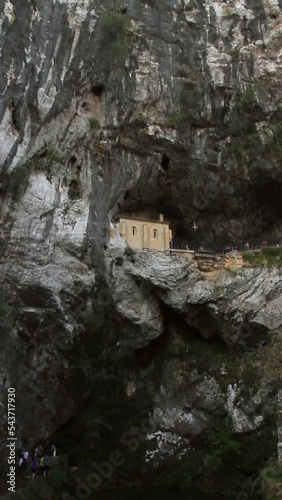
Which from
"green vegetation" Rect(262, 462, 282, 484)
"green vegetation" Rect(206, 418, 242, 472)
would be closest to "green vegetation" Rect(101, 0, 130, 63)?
"green vegetation" Rect(206, 418, 242, 472)

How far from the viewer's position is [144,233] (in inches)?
1013

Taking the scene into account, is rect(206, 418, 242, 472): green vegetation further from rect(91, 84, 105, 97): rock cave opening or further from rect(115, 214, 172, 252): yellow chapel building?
rect(91, 84, 105, 97): rock cave opening

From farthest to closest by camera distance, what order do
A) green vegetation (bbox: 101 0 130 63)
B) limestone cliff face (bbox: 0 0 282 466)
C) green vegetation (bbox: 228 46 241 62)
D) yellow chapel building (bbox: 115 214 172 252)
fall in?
1. green vegetation (bbox: 228 46 241 62)
2. yellow chapel building (bbox: 115 214 172 252)
3. green vegetation (bbox: 101 0 130 63)
4. limestone cliff face (bbox: 0 0 282 466)

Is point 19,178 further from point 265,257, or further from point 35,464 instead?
point 265,257

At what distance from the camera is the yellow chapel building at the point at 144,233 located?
83.4 ft

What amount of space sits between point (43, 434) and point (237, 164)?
556 inches

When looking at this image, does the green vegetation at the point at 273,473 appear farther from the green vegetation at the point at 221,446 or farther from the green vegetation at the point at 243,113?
the green vegetation at the point at 243,113

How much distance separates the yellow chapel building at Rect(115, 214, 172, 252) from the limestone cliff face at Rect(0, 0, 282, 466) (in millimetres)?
989

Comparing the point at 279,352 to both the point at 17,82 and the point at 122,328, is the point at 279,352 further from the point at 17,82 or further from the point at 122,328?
the point at 17,82

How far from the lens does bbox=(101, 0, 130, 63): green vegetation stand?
25.0 meters

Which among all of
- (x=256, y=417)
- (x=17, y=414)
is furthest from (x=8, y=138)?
(x=256, y=417)

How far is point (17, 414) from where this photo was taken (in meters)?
20.2

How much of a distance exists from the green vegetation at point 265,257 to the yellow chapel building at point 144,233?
365 centimetres

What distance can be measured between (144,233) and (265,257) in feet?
17.5
